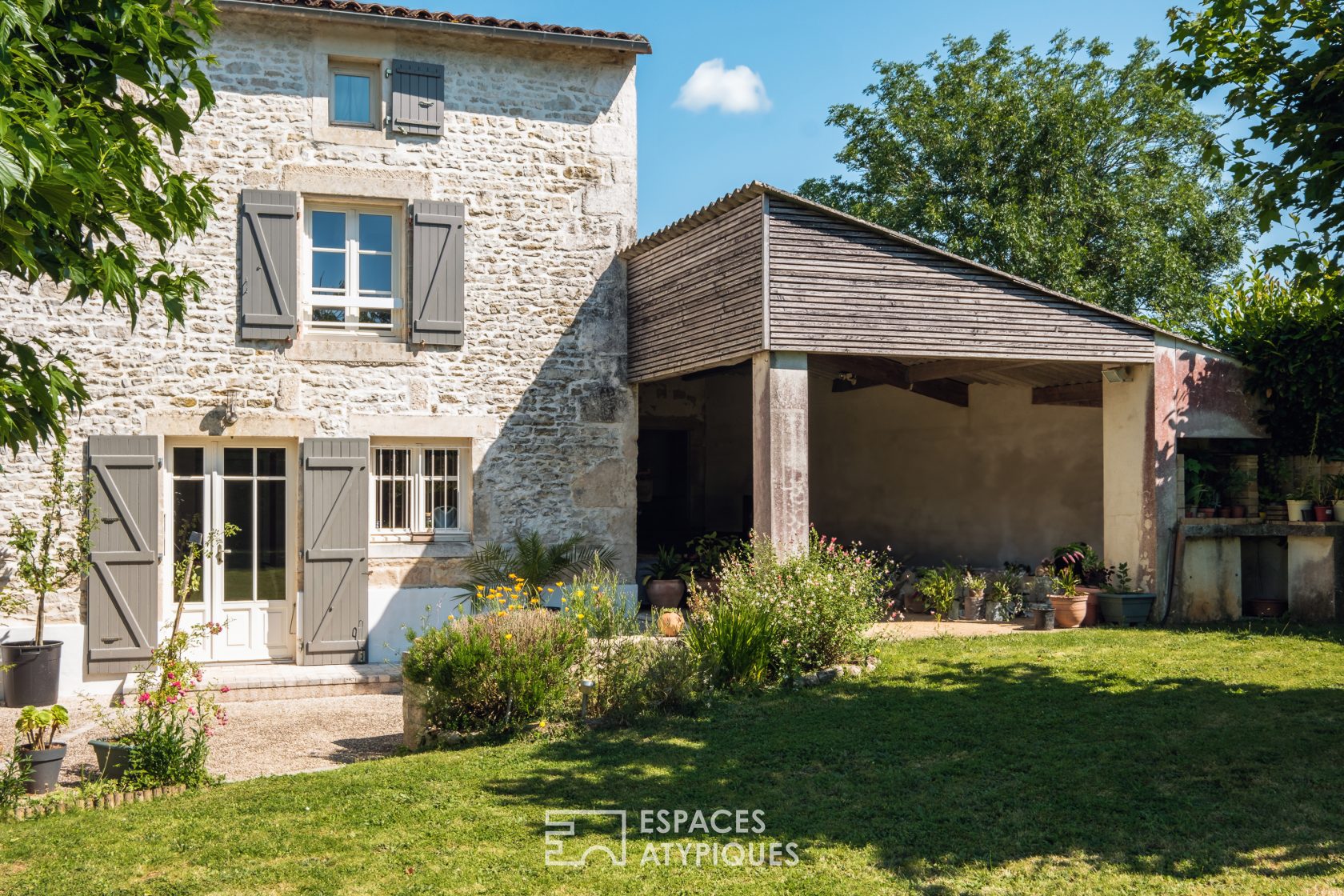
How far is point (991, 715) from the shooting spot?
6.43 meters

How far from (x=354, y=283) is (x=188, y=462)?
2254mm

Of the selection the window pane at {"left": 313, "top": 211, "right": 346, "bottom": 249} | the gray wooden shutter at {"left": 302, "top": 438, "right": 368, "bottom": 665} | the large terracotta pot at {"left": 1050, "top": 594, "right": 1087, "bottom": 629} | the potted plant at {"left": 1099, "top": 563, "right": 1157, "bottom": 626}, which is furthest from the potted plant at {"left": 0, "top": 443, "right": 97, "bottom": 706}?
the potted plant at {"left": 1099, "top": 563, "right": 1157, "bottom": 626}

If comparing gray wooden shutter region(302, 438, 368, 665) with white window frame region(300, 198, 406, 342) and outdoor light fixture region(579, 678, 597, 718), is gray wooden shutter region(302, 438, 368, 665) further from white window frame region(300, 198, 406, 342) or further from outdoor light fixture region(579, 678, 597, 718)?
outdoor light fixture region(579, 678, 597, 718)

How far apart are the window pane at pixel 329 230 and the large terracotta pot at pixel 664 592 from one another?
177 inches

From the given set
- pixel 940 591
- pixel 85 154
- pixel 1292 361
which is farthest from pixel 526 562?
pixel 1292 361

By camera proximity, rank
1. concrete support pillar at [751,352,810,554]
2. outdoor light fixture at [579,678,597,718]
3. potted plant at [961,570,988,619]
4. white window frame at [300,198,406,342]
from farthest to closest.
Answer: potted plant at [961,570,988,619] → white window frame at [300,198,406,342] → concrete support pillar at [751,352,810,554] → outdoor light fixture at [579,678,597,718]

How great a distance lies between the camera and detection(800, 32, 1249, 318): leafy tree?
698 inches

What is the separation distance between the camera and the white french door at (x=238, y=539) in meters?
9.67

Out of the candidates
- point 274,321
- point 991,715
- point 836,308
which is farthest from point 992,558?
point 274,321

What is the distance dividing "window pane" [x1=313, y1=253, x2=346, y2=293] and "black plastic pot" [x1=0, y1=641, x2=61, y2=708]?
3.90 metres

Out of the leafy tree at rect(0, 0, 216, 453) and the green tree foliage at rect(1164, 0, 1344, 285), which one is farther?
the green tree foliage at rect(1164, 0, 1344, 285)

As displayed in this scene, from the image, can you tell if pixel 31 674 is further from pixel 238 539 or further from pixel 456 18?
pixel 456 18

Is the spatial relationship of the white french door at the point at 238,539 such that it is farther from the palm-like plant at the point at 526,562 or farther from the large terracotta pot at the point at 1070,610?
the large terracotta pot at the point at 1070,610

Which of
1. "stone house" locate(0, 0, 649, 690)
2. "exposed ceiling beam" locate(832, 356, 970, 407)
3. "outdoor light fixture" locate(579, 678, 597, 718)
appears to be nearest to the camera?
"outdoor light fixture" locate(579, 678, 597, 718)
